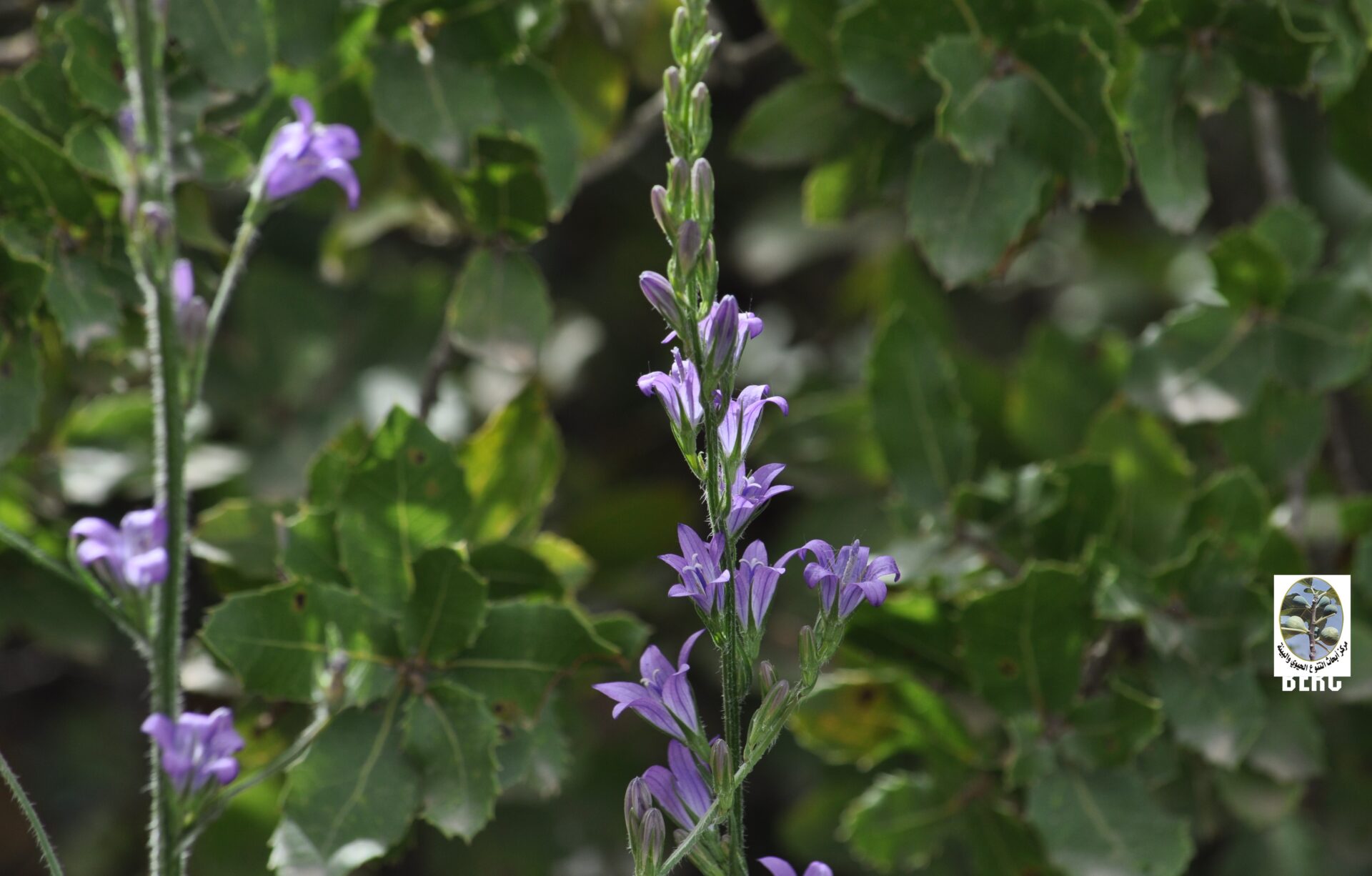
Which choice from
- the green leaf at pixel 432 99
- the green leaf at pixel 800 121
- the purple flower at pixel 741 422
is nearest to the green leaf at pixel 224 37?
the green leaf at pixel 432 99

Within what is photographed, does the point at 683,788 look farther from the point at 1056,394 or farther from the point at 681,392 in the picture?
the point at 1056,394

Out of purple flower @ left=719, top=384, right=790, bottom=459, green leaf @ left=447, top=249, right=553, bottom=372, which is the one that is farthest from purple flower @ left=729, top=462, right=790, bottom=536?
green leaf @ left=447, top=249, right=553, bottom=372

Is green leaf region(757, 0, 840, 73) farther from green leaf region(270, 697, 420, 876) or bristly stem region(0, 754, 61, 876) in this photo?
bristly stem region(0, 754, 61, 876)

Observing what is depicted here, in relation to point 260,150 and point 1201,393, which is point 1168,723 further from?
point 260,150

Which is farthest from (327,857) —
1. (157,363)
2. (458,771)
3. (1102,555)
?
(1102,555)

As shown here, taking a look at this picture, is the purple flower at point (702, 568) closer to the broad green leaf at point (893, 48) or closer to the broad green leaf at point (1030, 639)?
the broad green leaf at point (1030, 639)
